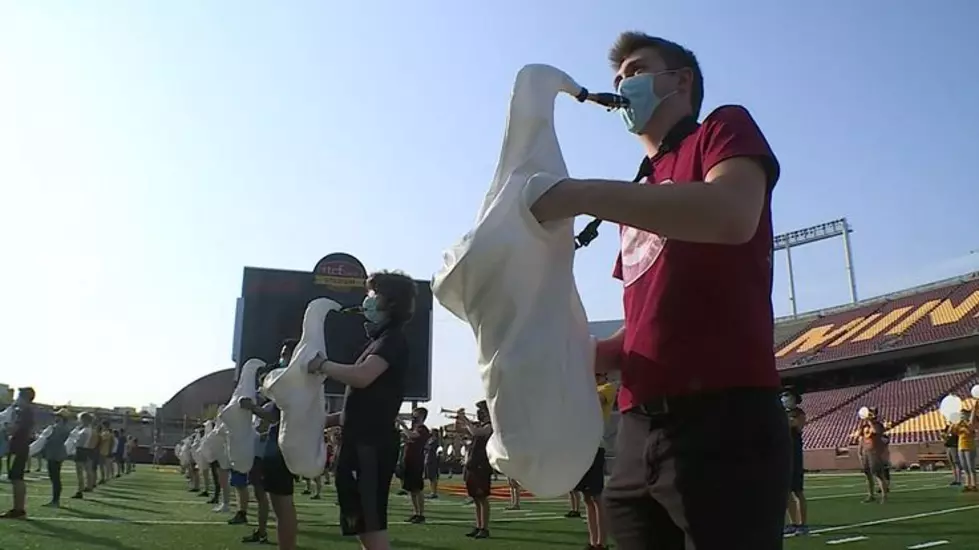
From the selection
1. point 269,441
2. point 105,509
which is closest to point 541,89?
point 269,441

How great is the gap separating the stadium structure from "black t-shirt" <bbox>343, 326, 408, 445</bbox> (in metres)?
26.6

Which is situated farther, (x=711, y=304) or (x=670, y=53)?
(x=670, y=53)

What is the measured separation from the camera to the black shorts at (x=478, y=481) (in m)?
9.94

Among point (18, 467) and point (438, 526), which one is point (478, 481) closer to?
point (438, 526)

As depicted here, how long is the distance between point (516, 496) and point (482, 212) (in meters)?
13.9

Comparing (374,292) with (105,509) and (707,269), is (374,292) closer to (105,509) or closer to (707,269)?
(707,269)

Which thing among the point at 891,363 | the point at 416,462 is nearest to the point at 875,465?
the point at 416,462

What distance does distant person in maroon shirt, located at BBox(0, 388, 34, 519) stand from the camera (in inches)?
410

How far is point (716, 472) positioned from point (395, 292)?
3.20 meters

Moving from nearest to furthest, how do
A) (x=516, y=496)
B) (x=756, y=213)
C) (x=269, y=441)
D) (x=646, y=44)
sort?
(x=756, y=213) < (x=646, y=44) < (x=269, y=441) < (x=516, y=496)

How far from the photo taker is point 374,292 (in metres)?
4.68

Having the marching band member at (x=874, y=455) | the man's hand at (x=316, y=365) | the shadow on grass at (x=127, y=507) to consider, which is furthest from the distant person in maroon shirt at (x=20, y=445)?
the marching band member at (x=874, y=455)

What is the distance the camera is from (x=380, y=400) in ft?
14.3

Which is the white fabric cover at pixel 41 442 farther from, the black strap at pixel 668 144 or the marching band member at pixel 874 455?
the marching band member at pixel 874 455
